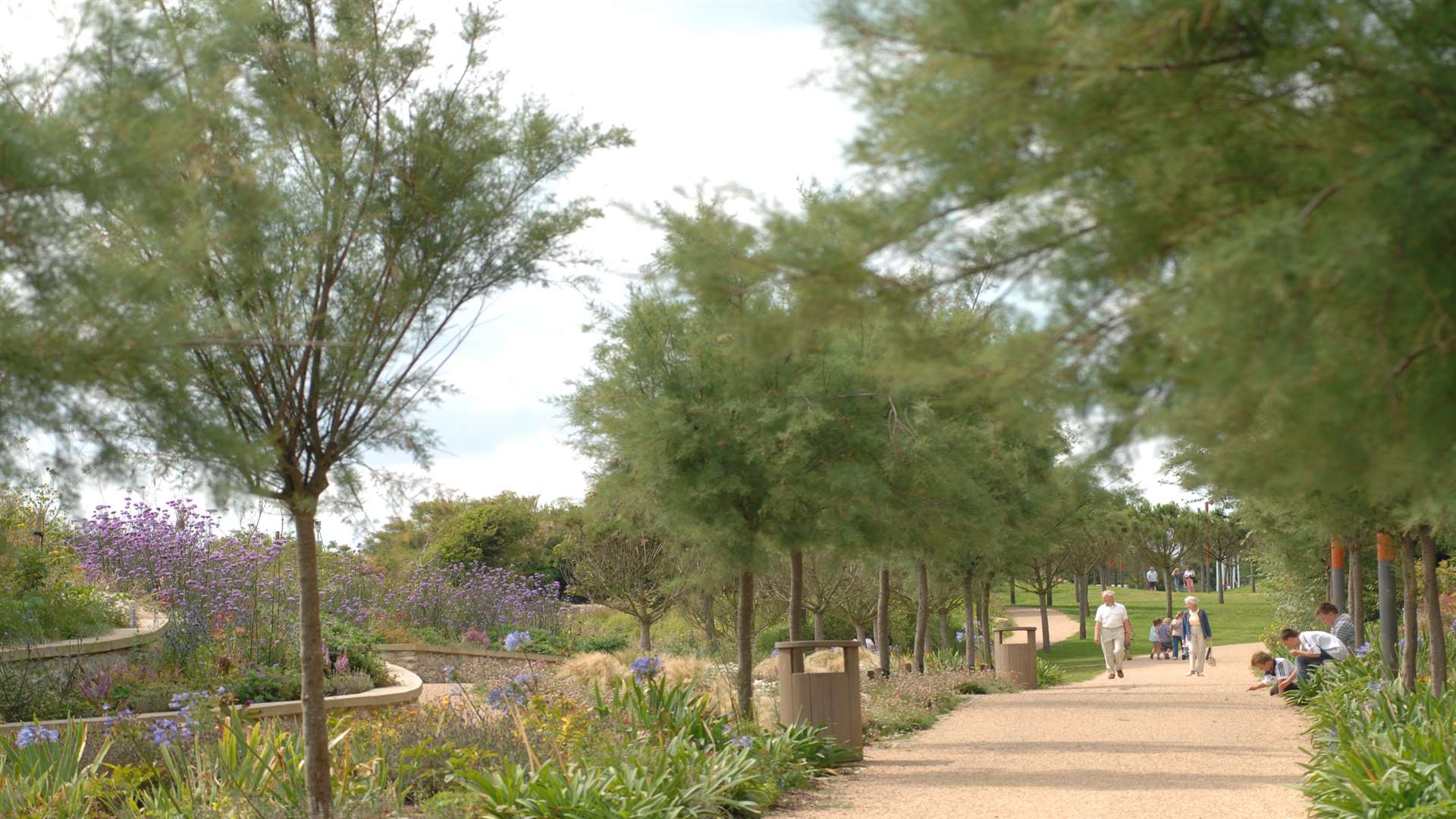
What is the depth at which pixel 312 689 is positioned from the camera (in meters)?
6.83

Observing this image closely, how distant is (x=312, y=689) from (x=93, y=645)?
5872 mm

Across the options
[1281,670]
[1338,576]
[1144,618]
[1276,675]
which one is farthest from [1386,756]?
[1144,618]

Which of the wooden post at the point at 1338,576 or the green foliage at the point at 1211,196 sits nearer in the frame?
the green foliage at the point at 1211,196

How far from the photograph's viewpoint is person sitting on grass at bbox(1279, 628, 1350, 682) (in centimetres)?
1480

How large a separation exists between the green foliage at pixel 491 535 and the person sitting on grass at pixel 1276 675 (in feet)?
77.7

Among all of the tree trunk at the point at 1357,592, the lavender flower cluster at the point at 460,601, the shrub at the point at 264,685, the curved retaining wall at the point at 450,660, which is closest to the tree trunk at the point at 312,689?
the shrub at the point at 264,685

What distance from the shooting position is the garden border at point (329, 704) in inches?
380

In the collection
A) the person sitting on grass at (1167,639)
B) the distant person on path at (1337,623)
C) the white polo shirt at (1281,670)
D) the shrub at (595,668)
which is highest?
the distant person on path at (1337,623)

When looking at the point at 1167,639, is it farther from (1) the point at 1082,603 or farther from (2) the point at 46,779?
(2) the point at 46,779

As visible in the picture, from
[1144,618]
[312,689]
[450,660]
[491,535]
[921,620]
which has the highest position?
[491,535]

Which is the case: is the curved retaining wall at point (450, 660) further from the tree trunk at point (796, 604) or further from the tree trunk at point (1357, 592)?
the tree trunk at point (1357, 592)

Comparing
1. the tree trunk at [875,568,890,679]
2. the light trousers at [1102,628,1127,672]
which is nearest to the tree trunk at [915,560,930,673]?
the tree trunk at [875,568,890,679]

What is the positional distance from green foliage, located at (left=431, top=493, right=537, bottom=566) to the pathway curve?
2250cm

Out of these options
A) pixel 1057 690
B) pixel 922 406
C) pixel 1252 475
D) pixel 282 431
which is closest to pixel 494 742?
pixel 282 431
